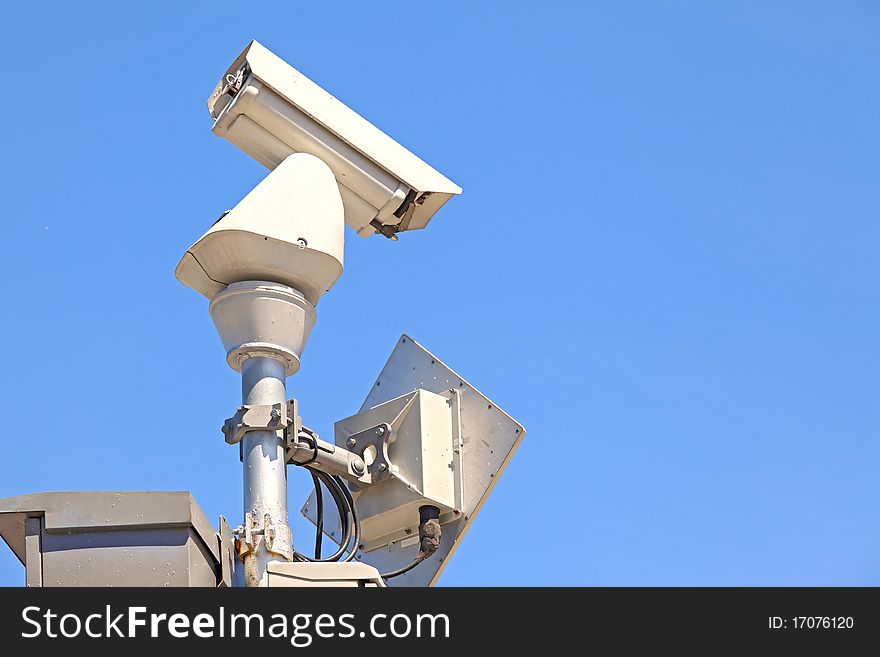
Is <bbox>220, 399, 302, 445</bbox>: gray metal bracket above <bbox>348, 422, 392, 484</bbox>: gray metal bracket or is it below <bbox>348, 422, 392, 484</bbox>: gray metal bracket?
below

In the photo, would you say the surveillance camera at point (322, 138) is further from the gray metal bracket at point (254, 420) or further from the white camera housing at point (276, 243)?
the gray metal bracket at point (254, 420)

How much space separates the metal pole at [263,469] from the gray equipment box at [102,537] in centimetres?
194

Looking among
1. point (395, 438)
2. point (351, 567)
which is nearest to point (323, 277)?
point (395, 438)

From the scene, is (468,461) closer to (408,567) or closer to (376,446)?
(376,446)

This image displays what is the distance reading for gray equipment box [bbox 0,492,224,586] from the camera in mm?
11898

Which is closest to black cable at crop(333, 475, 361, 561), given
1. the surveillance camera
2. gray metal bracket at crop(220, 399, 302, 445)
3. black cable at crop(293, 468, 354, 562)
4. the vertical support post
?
black cable at crop(293, 468, 354, 562)

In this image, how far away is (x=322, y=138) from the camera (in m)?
16.4

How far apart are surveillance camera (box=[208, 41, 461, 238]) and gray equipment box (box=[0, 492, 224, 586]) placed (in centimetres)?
512

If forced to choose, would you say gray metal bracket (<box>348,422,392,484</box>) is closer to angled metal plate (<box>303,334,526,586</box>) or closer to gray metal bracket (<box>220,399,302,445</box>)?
angled metal plate (<box>303,334,526,586</box>)

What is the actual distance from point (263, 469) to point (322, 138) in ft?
10.9

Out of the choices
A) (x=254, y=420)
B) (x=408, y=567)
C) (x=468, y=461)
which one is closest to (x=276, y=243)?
(x=254, y=420)
